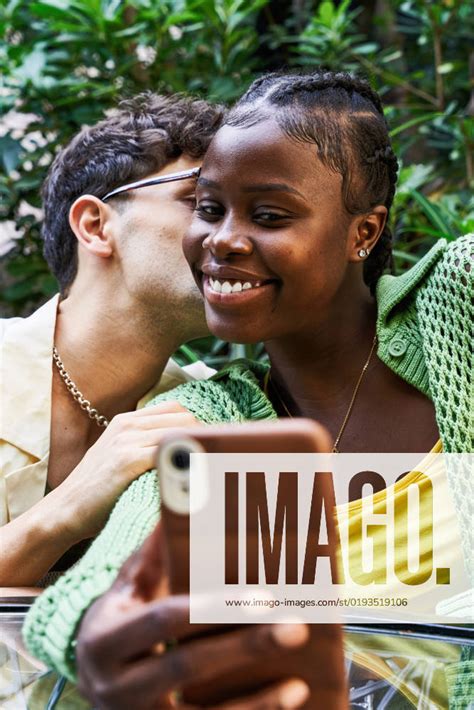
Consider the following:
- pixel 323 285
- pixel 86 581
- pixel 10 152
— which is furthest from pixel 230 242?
pixel 10 152

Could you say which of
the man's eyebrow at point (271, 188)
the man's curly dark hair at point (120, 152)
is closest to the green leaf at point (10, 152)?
the man's curly dark hair at point (120, 152)

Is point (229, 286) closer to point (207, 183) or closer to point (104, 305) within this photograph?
point (207, 183)

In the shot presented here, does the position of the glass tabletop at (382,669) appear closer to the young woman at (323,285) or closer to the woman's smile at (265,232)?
the young woman at (323,285)

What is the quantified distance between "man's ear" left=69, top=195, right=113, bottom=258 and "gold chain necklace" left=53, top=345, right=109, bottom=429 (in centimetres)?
24

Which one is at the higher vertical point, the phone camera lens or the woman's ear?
the phone camera lens

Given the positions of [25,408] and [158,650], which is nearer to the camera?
[158,650]

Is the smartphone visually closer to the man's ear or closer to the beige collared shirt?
the beige collared shirt

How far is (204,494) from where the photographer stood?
0.67m

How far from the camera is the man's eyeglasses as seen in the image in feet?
5.90

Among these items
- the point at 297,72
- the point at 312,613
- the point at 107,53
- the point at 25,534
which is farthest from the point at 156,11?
the point at 312,613

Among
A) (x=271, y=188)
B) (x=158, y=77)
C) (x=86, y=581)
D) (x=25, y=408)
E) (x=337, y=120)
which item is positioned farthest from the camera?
(x=158, y=77)

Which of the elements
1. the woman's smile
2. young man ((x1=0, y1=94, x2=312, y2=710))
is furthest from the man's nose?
young man ((x1=0, y1=94, x2=312, y2=710))

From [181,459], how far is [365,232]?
2.66ft

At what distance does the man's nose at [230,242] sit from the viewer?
48.5 inches
